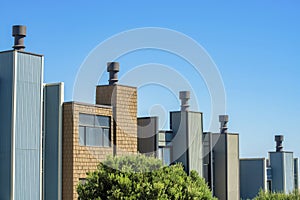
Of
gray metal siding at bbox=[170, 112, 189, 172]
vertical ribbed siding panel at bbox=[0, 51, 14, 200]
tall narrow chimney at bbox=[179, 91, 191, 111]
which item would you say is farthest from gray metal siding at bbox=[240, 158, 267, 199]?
vertical ribbed siding panel at bbox=[0, 51, 14, 200]

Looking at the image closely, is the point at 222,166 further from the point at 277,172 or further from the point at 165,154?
the point at 277,172

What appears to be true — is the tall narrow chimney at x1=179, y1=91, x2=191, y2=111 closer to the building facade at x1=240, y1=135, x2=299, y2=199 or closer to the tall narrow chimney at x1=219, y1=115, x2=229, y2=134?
the tall narrow chimney at x1=219, y1=115, x2=229, y2=134

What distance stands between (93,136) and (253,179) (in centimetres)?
2220

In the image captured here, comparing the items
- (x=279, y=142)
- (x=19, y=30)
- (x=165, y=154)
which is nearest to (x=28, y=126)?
(x=19, y=30)

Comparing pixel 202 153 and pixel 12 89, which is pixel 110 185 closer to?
pixel 12 89

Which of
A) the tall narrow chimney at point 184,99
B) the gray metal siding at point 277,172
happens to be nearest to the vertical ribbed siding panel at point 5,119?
the tall narrow chimney at point 184,99

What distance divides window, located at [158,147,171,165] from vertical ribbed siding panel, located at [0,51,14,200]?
12.2 metres

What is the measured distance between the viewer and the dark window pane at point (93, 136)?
33.2m

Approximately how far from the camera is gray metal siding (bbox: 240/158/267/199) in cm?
5225

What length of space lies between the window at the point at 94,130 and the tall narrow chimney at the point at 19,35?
450cm

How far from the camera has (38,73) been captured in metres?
30.7

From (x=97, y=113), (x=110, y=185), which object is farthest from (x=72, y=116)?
(x=110, y=185)

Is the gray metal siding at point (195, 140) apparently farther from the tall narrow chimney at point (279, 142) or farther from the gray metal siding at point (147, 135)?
the tall narrow chimney at point (279, 142)

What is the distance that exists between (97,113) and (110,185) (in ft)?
17.4
